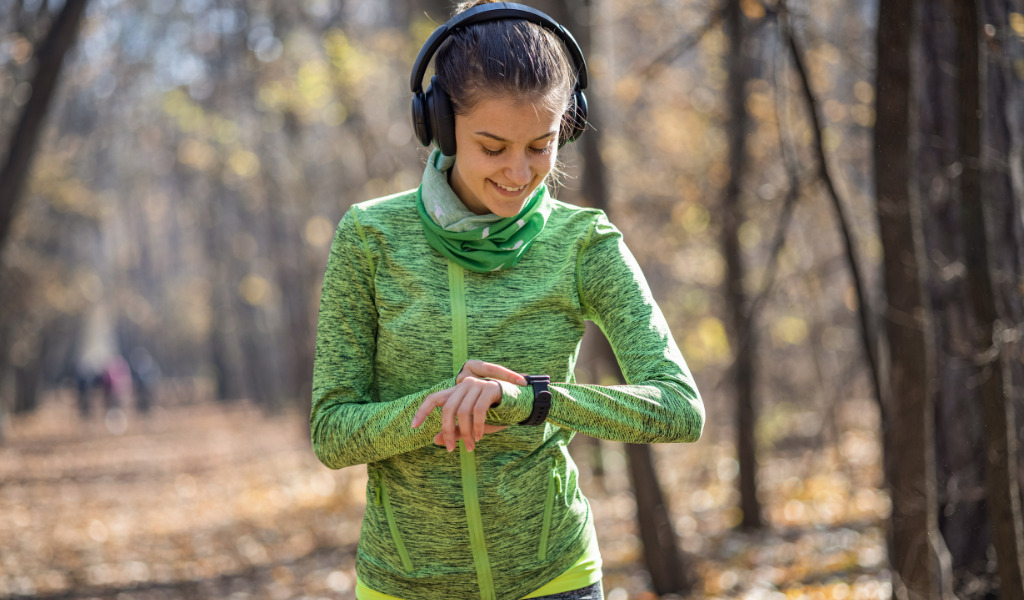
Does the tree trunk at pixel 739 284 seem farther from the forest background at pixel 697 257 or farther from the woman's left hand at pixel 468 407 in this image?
the woman's left hand at pixel 468 407

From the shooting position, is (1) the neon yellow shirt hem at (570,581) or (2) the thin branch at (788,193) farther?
(2) the thin branch at (788,193)

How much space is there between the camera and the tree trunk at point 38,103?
7.23m

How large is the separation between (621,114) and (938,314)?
889cm

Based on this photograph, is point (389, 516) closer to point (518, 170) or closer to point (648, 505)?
point (518, 170)

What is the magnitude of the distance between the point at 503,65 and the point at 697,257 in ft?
34.3

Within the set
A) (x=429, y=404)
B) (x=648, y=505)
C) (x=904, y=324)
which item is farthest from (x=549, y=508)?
(x=648, y=505)

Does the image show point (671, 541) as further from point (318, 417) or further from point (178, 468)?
point (178, 468)

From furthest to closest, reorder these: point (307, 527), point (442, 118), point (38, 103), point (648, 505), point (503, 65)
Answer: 1. point (307, 527)
2. point (38, 103)
3. point (648, 505)
4. point (442, 118)
5. point (503, 65)

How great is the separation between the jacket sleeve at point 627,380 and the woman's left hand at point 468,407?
0.12 ft

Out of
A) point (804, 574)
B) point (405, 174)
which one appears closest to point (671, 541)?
point (804, 574)

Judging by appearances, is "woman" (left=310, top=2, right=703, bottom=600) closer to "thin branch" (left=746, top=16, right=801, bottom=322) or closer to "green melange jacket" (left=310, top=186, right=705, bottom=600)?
"green melange jacket" (left=310, top=186, right=705, bottom=600)

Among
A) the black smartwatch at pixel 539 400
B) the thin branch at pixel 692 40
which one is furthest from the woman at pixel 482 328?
the thin branch at pixel 692 40

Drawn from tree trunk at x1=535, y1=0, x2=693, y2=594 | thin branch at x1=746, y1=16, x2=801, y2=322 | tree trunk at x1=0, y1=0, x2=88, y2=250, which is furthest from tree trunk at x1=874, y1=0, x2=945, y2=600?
tree trunk at x1=0, y1=0, x2=88, y2=250

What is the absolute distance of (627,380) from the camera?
2.06 metres
